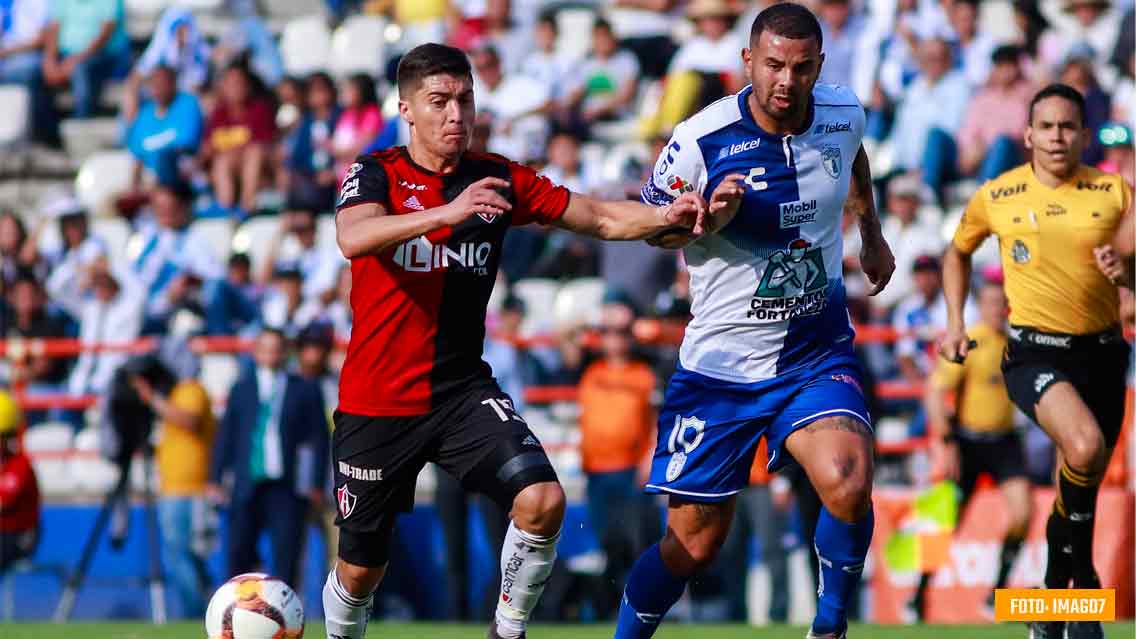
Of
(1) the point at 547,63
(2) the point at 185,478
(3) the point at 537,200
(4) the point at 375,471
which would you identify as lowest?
(2) the point at 185,478

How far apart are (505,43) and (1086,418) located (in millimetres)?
11587

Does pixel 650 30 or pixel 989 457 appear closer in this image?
pixel 989 457

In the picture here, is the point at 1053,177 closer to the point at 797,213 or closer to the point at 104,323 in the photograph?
the point at 797,213

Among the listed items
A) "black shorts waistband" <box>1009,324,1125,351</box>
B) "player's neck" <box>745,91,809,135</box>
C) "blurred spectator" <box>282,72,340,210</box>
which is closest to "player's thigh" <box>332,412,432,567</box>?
"player's neck" <box>745,91,809,135</box>

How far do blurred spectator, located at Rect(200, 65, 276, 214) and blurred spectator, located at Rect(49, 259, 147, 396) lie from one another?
7.25 feet

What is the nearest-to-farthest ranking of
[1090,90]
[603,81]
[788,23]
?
[788,23] → [1090,90] → [603,81]

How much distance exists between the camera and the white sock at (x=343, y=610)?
8.36 m

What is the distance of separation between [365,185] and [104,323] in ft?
32.0

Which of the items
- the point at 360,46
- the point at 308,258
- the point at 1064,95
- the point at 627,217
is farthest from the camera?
the point at 360,46

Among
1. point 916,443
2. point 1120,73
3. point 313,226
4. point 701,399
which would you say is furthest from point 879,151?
point 701,399

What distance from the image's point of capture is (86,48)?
21594 millimetres

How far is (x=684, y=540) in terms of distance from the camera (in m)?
8.05

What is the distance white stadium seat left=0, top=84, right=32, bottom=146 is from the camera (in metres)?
21.6

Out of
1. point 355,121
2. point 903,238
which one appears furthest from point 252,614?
point 355,121
